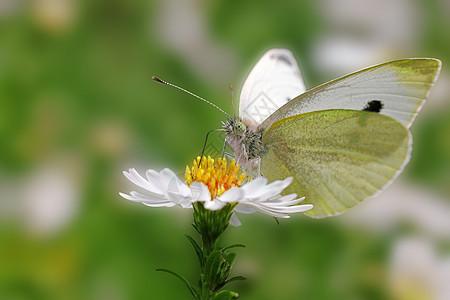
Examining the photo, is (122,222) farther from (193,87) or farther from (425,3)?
(425,3)

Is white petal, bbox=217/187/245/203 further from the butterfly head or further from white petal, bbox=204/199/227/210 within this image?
the butterfly head

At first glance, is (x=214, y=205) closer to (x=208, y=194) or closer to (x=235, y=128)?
(x=208, y=194)

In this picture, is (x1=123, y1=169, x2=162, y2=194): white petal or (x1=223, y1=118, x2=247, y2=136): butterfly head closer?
(x1=123, y1=169, x2=162, y2=194): white petal

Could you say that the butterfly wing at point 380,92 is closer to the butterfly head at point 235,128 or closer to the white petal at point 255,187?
the butterfly head at point 235,128

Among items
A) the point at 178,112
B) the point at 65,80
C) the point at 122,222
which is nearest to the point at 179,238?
the point at 122,222

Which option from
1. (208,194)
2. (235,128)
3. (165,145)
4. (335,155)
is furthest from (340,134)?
(165,145)

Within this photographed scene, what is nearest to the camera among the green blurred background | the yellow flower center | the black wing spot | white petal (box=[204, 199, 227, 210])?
white petal (box=[204, 199, 227, 210])

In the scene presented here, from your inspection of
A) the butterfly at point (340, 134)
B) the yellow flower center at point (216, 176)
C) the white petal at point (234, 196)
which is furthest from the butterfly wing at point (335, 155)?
the white petal at point (234, 196)

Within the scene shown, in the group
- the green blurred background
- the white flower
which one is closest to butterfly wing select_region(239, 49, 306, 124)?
the green blurred background
